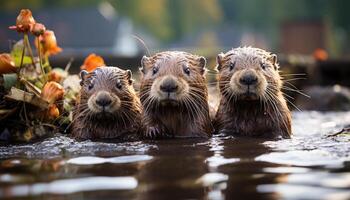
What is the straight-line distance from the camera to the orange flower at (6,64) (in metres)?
6.91

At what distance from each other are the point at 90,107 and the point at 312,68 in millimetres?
13135

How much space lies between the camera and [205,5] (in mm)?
73375

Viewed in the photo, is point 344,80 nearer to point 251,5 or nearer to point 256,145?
point 256,145

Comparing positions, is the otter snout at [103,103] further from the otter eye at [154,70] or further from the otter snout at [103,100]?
the otter eye at [154,70]

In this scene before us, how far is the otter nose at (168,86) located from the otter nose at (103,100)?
52cm

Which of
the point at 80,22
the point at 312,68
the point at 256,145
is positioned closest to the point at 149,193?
the point at 256,145

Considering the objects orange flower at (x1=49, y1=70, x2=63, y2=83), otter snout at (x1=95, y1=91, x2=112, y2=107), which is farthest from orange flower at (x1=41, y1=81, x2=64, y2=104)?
orange flower at (x1=49, y1=70, x2=63, y2=83)

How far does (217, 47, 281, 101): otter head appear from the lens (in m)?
6.50

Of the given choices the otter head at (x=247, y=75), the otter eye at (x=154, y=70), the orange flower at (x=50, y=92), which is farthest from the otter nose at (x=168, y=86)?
the orange flower at (x=50, y=92)

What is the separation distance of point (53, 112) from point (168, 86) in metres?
1.42

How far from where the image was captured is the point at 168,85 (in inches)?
249

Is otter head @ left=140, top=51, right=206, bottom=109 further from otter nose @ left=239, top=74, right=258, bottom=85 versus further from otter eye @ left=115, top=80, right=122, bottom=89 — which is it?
otter nose @ left=239, top=74, right=258, bottom=85

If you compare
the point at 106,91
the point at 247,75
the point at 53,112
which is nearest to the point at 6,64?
the point at 53,112

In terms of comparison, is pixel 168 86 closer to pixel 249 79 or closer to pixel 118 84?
pixel 118 84
